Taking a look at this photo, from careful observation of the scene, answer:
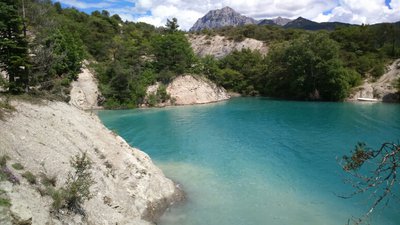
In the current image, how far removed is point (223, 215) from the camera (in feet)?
55.6

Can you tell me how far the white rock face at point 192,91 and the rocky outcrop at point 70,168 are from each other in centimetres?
4529

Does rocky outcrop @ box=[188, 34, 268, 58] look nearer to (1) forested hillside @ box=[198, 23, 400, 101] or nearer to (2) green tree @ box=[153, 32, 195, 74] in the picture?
(1) forested hillside @ box=[198, 23, 400, 101]

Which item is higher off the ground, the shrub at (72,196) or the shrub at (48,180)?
the shrub at (48,180)

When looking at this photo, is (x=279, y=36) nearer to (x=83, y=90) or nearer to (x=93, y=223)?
(x=83, y=90)

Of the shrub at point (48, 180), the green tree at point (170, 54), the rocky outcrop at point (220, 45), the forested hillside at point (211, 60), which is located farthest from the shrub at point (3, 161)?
the rocky outcrop at point (220, 45)

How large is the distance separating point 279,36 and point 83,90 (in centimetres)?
6865

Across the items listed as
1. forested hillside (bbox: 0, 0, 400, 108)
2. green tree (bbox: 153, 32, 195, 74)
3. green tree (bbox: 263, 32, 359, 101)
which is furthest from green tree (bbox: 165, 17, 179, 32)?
green tree (bbox: 263, 32, 359, 101)

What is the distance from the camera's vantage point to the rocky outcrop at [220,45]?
339ft

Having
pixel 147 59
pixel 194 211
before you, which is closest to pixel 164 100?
pixel 147 59

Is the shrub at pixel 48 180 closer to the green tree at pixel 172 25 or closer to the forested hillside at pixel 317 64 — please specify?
the forested hillside at pixel 317 64

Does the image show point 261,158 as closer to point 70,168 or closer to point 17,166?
point 70,168

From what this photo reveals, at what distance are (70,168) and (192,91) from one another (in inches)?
2207

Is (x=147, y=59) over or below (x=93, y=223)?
over

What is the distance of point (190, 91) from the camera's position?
70000mm
